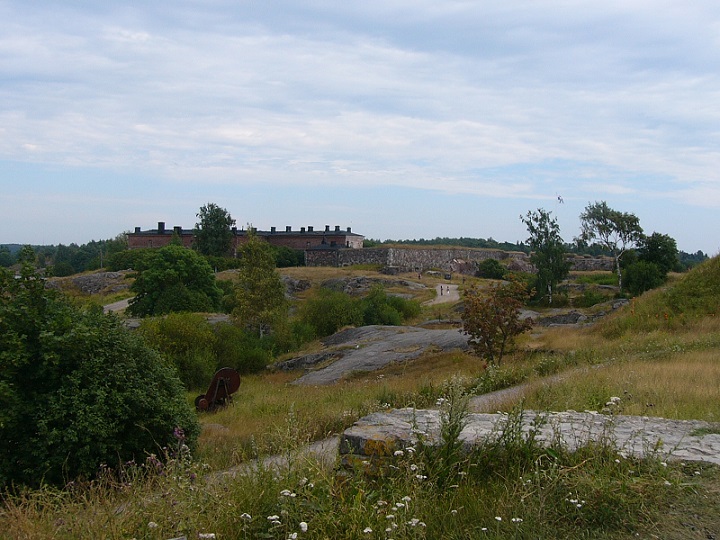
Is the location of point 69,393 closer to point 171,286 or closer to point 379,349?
point 379,349

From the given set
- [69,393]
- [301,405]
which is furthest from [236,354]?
[69,393]

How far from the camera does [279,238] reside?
3130 inches

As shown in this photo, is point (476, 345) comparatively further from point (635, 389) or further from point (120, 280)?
point (120, 280)

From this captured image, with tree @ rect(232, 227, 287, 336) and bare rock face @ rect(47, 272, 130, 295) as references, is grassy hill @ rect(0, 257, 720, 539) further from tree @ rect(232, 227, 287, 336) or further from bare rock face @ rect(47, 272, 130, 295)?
bare rock face @ rect(47, 272, 130, 295)

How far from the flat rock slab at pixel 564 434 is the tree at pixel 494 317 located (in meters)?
10.7

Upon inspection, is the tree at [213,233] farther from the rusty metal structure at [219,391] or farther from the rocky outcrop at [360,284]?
the rusty metal structure at [219,391]

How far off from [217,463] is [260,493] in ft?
11.1

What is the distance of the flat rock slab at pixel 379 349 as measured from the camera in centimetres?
2267

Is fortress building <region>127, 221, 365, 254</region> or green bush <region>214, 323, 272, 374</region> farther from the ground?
fortress building <region>127, 221, 365, 254</region>

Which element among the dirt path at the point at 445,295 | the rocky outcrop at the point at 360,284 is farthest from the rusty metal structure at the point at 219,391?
the rocky outcrop at the point at 360,284

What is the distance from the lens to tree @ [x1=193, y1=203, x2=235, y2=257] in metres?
71.4

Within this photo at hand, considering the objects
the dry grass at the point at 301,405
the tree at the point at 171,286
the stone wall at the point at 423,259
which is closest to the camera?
the dry grass at the point at 301,405

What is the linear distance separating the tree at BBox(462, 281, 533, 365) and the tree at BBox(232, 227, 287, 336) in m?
16.4

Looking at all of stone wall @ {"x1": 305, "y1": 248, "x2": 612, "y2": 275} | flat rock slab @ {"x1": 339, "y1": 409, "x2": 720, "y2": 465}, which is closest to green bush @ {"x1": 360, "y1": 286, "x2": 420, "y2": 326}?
stone wall @ {"x1": 305, "y1": 248, "x2": 612, "y2": 275}
